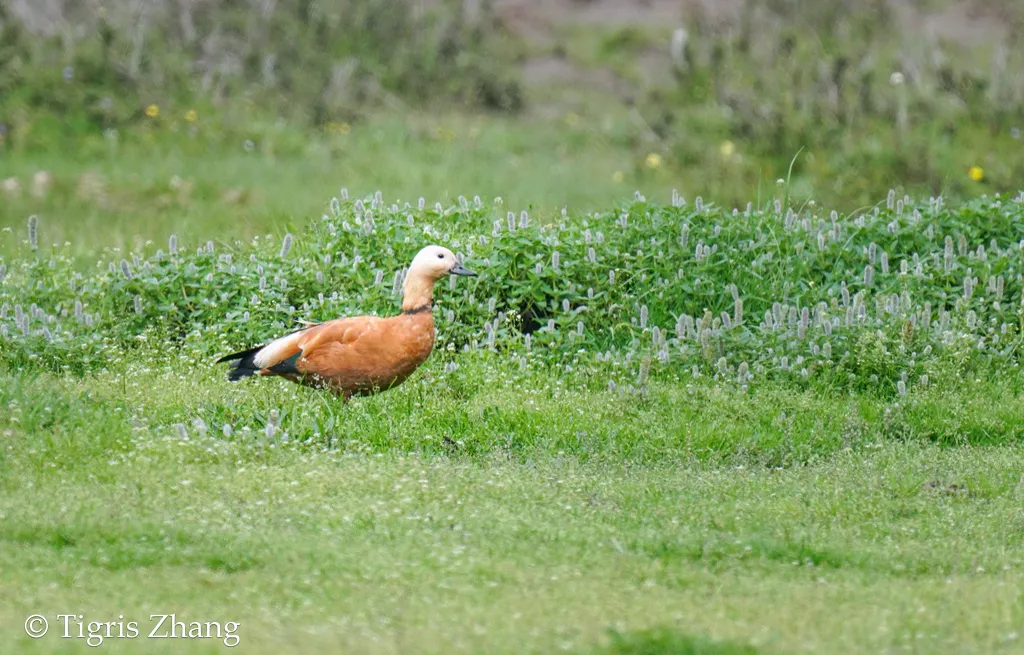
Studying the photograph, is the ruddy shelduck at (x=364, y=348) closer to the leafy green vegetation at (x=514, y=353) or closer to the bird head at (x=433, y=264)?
the bird head at (x=433, y=264)

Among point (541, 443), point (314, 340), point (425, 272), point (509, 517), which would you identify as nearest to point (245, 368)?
point (314, 340)

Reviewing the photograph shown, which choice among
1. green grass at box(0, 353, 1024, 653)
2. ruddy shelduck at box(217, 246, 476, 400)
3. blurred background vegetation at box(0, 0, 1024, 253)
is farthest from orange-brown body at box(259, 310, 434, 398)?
blurred background vegetation at box(0, 0, 1024, 253)

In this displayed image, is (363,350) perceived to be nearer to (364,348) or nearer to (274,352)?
(364,348)

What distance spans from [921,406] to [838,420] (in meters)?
0.53

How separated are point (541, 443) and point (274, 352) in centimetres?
143

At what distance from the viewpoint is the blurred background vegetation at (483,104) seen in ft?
43.9

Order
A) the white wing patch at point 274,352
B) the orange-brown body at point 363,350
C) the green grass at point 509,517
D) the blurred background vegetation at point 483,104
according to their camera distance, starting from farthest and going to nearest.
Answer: the blurred background vegetation at point 483,104, the white wing patch at point 274,352, the orange-brown body at point 363,350, the green grass at point 509,517

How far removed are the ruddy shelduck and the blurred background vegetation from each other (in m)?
3.89

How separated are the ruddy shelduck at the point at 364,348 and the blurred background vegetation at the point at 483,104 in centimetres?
389

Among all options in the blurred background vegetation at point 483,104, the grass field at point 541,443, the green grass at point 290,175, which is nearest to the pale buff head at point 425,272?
the grass field at point 541,443

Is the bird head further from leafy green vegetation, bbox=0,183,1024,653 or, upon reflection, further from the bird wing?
leafy green vegetation, bbox=0,183,1024,653

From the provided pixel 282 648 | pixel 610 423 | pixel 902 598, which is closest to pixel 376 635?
pixel 282 648

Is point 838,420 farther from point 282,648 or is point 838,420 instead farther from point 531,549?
point 282,648

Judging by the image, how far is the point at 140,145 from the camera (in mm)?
14828
